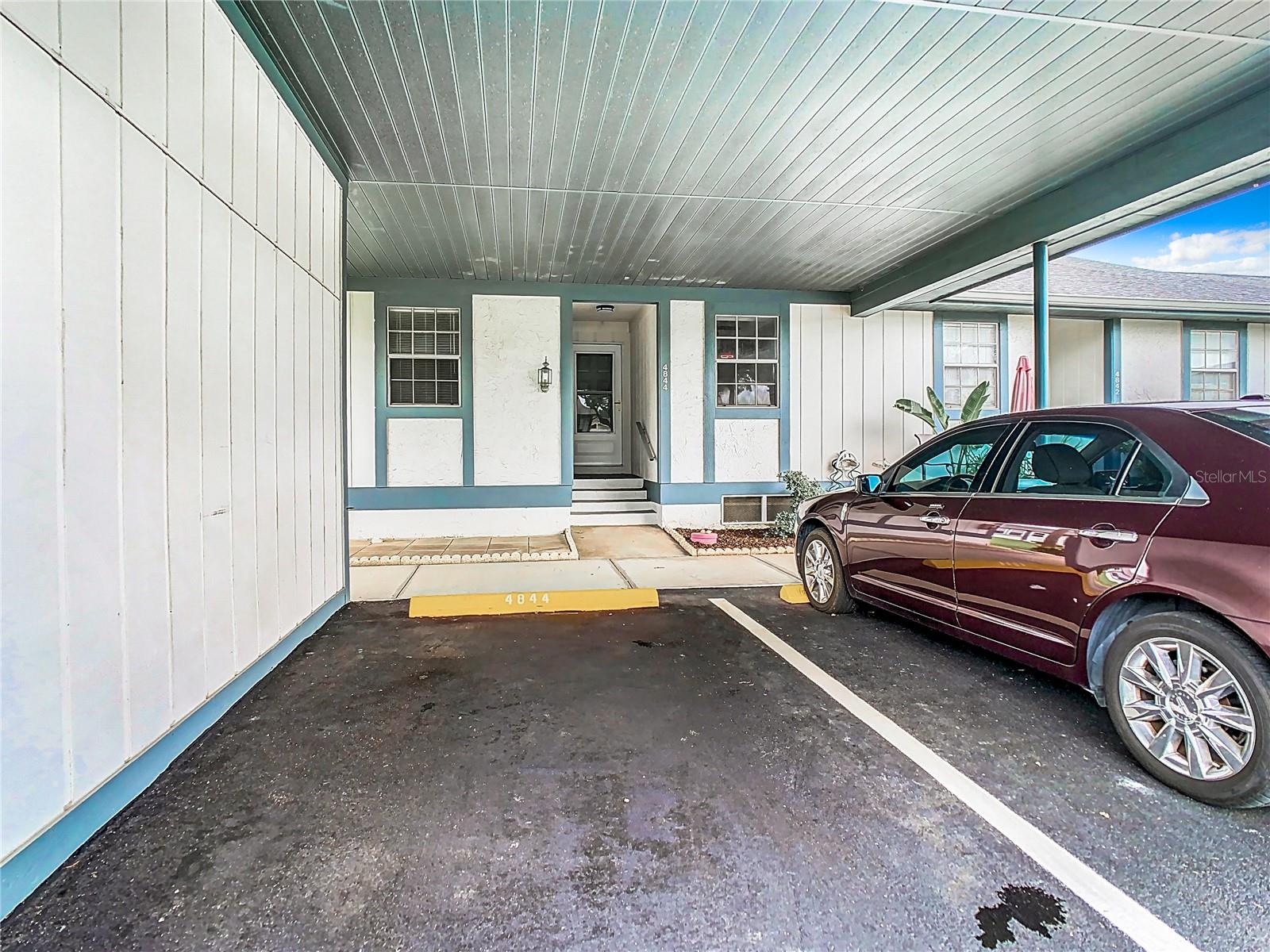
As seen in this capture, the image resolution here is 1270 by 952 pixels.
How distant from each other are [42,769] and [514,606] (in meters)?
2.92

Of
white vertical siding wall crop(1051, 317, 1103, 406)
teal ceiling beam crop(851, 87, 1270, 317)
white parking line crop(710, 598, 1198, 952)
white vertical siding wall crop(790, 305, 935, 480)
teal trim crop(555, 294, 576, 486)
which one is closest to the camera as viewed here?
white parking line crop(710, 598, 1198, 952)

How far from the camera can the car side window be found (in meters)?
3.20

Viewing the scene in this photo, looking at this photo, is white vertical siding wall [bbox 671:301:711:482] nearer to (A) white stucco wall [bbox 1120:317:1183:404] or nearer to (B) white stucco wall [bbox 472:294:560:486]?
(B) white stucco wall [bbox 472:294:560:486]

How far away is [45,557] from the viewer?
165 centimetres

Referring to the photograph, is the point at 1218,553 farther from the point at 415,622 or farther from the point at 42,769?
the point at 415,622

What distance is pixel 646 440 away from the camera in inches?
341

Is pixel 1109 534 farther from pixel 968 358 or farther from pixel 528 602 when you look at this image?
pixel 968 358

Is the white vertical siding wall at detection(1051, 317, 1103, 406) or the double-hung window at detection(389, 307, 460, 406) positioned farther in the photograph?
the white vertical siding wall at detection(1051, 317, 1103, 406)

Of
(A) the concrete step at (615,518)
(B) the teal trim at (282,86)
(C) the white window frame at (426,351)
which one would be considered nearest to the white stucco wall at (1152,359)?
(A) the concrete step at (615,518)

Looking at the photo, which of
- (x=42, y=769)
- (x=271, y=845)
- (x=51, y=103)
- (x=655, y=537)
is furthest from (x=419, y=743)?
(x=655, y=537)

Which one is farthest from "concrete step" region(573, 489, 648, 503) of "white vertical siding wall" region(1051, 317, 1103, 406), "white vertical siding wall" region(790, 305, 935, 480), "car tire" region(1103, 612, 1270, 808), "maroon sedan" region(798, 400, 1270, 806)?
"car tire" region(1103, 612, 1270, 808)

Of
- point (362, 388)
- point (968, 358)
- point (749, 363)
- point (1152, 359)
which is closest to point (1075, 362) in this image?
point (1152, 359)

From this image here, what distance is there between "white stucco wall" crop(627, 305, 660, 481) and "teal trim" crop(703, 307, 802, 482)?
73 cm

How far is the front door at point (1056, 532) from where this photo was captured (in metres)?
2.30
